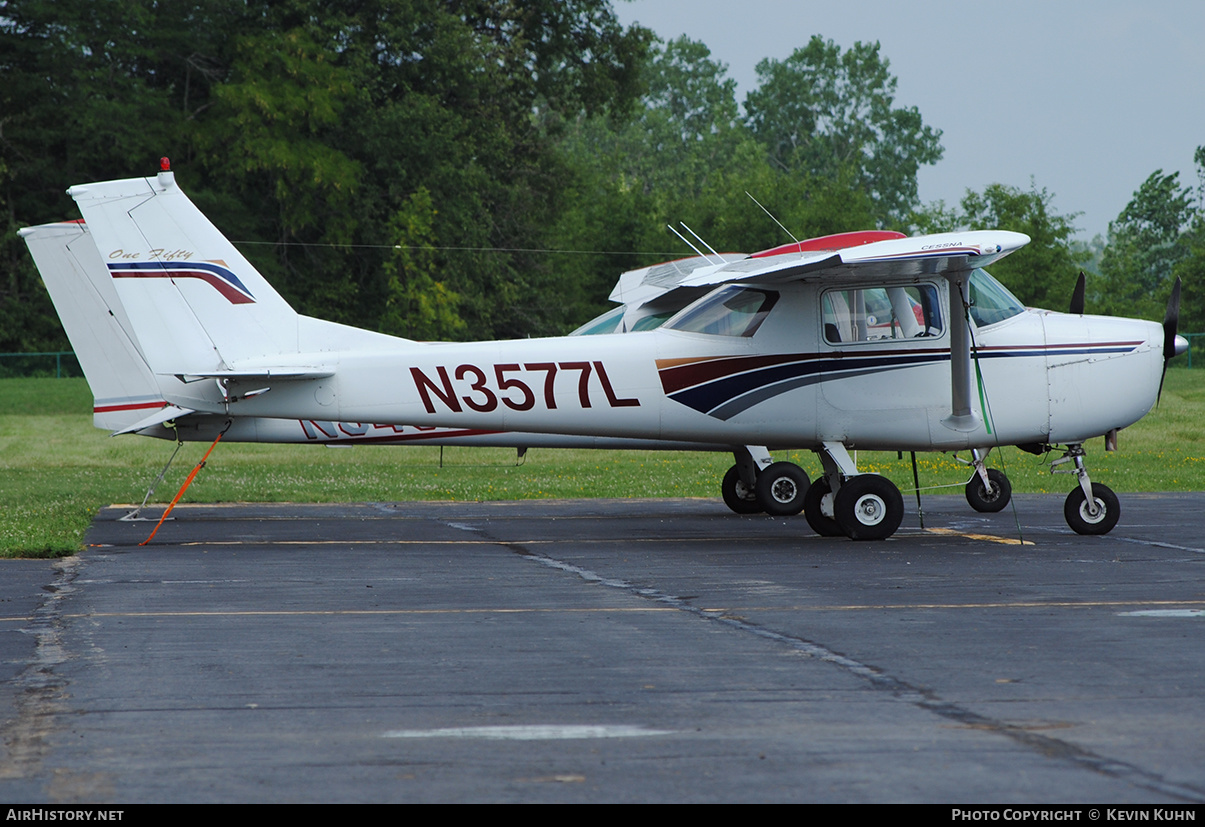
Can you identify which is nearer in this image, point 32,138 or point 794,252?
point 794,252

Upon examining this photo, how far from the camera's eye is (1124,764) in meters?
5.53

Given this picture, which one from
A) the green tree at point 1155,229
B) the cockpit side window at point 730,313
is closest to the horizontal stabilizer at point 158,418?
the cockpit side window at point 730,313

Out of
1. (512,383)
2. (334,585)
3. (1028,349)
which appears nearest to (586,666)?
(334,585)

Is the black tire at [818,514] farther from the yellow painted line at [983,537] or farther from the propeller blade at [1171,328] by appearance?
the propeller blade at [1171,328]

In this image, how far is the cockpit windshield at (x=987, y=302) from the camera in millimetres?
14555

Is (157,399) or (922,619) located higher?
(157,399)

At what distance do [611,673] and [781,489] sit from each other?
1030 centimetres

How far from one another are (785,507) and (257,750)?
12.3 m

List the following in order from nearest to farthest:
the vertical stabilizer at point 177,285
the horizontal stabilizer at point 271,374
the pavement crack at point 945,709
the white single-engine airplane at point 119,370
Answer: the pavement crack at point 945,709
the horizontal stabilizer at point 271,374
the vertical stabilizer at point 177,285
the white single-engine airplane at point 119,370

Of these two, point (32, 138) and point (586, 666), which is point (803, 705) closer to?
point (586, 666)

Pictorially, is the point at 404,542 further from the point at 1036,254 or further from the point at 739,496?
the point at 1036,254

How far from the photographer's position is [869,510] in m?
14.3

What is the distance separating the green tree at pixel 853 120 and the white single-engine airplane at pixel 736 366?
4355 inches

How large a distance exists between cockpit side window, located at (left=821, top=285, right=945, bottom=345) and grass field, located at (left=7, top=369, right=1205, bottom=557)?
5.01 metres
